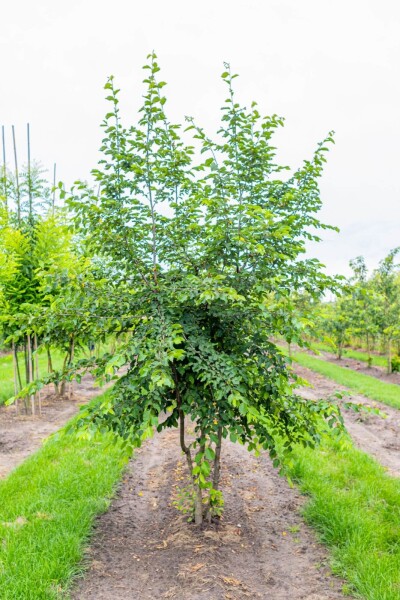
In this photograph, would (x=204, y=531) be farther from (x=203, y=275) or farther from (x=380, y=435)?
(x=380, y=435)

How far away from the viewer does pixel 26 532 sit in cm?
417

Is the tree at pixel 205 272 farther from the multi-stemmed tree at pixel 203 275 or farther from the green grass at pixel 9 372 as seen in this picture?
the green grass at pixel 9 372

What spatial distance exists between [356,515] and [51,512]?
307 centimetres

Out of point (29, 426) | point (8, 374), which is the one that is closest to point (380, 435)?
point (29, 426)

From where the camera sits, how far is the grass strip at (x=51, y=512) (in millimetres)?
3518

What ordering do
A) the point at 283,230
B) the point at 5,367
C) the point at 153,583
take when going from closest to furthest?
1. the point at 283,230
2. the point at 153,583
3. the point at 5,367

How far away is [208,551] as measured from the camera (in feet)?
13.4

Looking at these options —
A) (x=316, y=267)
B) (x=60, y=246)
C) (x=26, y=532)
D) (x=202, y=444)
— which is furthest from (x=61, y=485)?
(x=60, y=246)

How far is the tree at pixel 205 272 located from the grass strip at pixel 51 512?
79 centimetres

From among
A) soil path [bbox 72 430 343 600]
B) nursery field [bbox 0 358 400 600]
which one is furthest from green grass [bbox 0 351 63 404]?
soil path [bbox 72 430 343 600]

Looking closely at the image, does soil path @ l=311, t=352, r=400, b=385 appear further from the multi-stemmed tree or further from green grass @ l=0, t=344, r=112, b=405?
the multi-stemmed tree

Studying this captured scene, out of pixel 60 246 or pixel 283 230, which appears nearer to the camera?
pixel 283 230

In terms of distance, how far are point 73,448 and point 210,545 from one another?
3.39 m

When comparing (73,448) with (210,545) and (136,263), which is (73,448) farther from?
(136,263)
